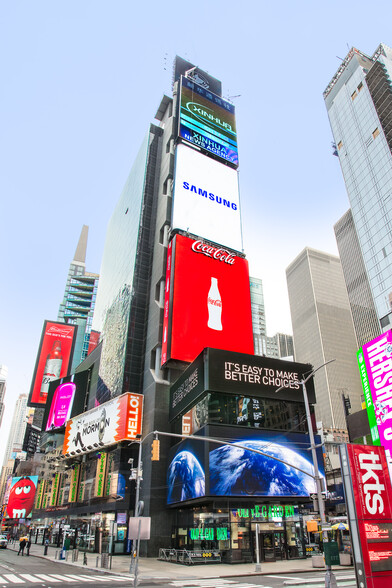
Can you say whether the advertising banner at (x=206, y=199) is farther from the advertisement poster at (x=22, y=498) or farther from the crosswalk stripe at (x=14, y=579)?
the advertisement poster at (x=22, y=498)

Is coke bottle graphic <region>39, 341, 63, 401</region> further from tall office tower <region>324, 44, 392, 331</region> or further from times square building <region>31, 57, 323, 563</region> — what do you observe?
tall office tower <region>324, 44, 392, 331</region>

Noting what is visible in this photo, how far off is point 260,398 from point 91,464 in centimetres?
3250

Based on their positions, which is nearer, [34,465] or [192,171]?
[192,171]

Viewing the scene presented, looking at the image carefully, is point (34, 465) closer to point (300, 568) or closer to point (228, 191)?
point (228, 191)

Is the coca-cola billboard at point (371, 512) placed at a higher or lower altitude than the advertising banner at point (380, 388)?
lower

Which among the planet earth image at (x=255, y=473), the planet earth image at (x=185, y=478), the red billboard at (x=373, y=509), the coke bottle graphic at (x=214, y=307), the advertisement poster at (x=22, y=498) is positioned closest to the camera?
the red billboard at (x=373, y=509)

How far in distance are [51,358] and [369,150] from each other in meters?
118

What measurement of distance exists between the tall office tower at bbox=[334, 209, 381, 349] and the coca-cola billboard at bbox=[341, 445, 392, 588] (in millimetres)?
160846

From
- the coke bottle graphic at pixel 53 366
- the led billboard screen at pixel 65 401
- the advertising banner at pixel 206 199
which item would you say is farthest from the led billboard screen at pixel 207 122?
the coke bottle graphic at pixel 53 366

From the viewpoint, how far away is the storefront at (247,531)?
33344 millimetres

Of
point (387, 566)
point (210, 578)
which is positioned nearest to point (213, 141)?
point (210, 578)

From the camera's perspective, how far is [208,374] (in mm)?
39219

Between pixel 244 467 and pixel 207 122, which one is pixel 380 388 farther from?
pixel 207 122

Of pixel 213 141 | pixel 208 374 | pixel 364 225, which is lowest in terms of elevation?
pixel 208 374
